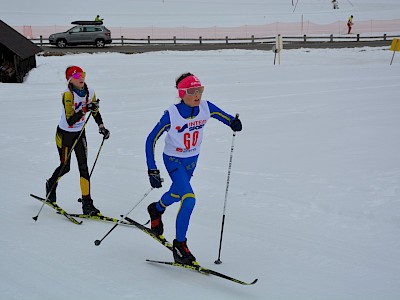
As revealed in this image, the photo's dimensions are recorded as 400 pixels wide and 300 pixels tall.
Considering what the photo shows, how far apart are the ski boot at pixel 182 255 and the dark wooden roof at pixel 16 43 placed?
17.6m

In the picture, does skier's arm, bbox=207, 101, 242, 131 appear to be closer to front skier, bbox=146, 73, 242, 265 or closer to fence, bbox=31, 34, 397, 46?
front skier, bbox=146, 73, 242, 265

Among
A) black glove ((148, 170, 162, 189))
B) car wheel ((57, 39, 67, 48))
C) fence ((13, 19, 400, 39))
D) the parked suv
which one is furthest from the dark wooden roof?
fence ((13, 19, 400, 39))

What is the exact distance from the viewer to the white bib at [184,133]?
5.18 metres

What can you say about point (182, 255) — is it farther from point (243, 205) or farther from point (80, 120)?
point (80, 120)

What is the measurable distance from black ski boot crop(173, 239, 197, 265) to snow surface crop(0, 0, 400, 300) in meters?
0.16

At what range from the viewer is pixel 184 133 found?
522cm

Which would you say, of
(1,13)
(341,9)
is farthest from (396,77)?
(1,13)

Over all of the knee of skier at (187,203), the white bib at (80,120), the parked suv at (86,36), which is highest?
the parked suv at (86,36)

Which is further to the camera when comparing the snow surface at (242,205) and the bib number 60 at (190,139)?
the bib number 60 at (190,139)

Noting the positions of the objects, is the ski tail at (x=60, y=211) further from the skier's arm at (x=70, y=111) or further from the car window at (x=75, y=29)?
the car window at (x=75, y=29)

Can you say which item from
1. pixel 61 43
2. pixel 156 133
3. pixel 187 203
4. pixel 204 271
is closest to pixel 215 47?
pixel 61 43

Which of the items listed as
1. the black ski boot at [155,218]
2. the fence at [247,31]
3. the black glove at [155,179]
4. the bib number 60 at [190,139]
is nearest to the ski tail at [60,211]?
the black ski boot at [155,218]

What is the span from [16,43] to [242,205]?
17643mm

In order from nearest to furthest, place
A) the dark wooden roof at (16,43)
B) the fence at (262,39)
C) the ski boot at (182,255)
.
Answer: the ski boot at (182,255) → the dark wooden roof at (16,43) → the fence at (262,39)
